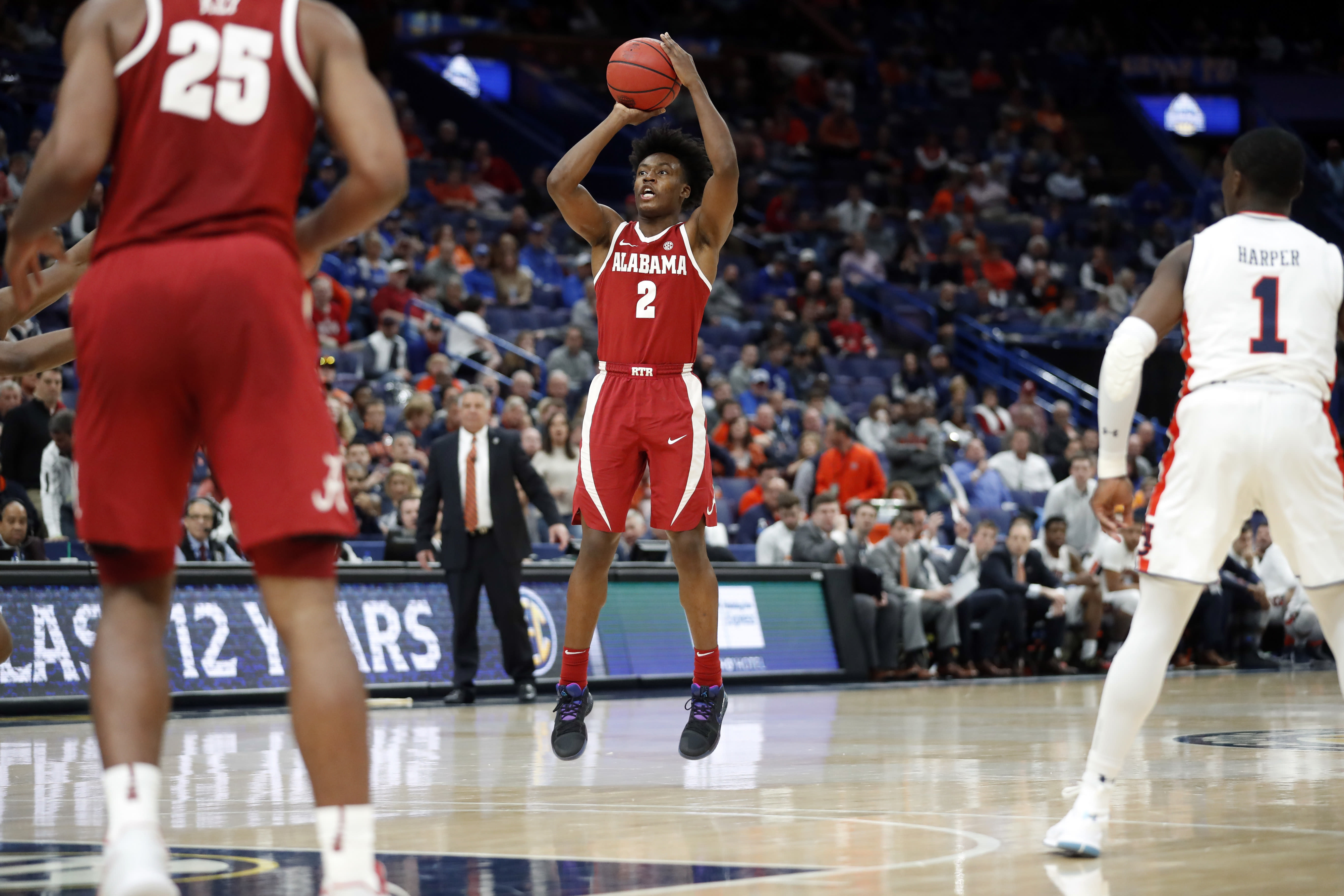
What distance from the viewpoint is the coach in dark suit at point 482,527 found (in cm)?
1194

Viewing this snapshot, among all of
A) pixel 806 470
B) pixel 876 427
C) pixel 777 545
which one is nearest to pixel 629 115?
pixel 777 545

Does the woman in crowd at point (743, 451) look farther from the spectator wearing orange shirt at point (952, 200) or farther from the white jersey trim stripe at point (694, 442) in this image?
the white jersey trim stripe at point (694, 442)

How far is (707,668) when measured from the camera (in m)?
7.07

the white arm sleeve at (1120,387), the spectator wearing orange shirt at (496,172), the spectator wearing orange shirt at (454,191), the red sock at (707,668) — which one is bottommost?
the red sock at (707,668)

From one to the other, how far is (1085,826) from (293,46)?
8.99ft

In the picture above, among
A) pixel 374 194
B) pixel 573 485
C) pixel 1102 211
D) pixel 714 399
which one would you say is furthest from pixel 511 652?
pixel 1102 211

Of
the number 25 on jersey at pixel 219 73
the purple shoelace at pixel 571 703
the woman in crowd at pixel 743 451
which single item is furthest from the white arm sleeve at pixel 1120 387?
the woman in crowd at pixel 743 451

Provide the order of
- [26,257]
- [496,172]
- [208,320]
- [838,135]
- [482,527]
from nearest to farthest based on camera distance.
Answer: [208,320]
[26,257]
[482,527]
[496,172]
[838,135]

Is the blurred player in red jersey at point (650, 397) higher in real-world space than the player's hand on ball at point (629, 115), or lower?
lower

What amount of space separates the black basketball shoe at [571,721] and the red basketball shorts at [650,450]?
68 cm

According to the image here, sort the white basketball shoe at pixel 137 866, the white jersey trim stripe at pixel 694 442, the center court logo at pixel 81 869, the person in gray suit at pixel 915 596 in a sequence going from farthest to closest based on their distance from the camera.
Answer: the person in gray suit at pixel 915 596
the white jersey trim stripe at pixel 694 442
the center court logo at pixel 81 869
the white basketball shoe at pixel 137 866

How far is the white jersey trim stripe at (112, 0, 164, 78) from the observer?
3.32 m

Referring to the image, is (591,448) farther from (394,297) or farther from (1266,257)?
(394,297)

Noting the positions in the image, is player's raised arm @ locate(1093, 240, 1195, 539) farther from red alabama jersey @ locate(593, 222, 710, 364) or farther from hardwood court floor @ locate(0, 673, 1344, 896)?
red alabama jersey @ locate(593, 222, 710, 364)
